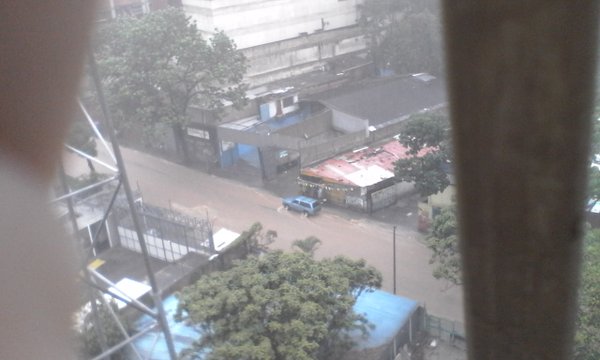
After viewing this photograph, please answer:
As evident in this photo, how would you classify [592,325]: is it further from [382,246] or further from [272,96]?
[272,96]

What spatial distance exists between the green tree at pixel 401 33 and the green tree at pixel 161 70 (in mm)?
1880

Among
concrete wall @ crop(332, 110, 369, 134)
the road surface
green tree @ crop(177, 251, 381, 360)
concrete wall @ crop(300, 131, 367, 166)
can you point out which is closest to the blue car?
the road surface

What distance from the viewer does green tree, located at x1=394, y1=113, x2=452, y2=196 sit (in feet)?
11.2

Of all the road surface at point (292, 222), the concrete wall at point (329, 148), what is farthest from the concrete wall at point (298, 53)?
the concrete wall at point (329, 148)

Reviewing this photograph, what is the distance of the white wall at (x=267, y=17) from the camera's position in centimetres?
597

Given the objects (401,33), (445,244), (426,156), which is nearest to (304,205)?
(426,156)

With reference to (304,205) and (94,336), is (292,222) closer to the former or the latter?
(304,205)

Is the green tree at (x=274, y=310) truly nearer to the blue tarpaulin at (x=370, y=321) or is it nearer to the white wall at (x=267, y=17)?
the blue tarpaulin at (x=370, y=321)

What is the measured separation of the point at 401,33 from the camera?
19.9 feet

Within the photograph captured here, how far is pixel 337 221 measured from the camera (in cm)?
386

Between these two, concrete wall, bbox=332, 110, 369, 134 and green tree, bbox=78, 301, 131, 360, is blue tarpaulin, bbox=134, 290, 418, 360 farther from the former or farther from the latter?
concrete wall, bbox=332, 110, 369, 134

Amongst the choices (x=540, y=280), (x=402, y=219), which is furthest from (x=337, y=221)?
(x=540, y=280)

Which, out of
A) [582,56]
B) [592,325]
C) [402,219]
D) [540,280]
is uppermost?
[582,56]

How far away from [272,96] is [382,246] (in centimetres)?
270
